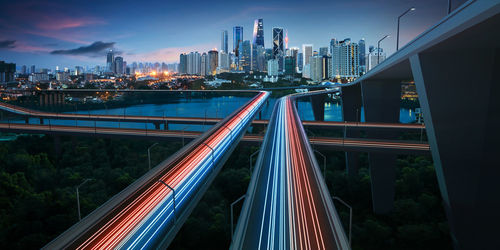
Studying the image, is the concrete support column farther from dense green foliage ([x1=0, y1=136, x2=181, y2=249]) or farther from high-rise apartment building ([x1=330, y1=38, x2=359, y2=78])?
high-rise apartment building ([x1=330, y1=38, x2=359, y2=78])

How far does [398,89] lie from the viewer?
85.7 feet

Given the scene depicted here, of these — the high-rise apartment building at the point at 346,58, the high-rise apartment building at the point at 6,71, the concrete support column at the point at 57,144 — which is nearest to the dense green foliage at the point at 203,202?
the concrete support column at the point at 57,144

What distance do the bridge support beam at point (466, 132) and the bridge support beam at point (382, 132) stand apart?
12.9 m

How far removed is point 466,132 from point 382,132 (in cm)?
1736

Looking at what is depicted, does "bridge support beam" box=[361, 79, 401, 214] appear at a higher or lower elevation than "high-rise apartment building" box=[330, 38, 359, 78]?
lower

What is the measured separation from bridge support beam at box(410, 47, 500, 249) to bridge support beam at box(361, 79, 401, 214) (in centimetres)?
1288

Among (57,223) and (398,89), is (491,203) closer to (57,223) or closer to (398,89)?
(398,89)

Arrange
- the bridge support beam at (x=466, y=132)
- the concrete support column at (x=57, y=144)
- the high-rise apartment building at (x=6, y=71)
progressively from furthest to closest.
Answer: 1. the high-rise apartment building at (x=6, y=71)
2. the concrete support column at (x=57, y=144)
3. the bridge support beam at (x=466, y=132)

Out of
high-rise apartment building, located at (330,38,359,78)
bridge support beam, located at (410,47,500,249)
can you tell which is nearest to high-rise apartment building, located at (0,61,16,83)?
bridge support beam, located at (410,47,500,249)

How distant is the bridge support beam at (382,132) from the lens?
24219mm

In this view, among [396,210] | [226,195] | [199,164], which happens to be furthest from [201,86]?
[199,164]

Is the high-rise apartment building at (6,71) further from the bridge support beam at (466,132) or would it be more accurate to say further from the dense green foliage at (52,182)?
the bridge support beam at (466,132)

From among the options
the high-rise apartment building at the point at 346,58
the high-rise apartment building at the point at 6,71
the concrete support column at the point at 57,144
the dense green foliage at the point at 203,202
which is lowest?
the dense green foliage at the point at 203,202

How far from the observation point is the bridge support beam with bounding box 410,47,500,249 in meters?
10.2
